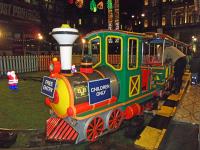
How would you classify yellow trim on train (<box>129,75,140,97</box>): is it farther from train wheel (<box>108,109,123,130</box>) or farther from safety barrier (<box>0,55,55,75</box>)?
safety barrier (<box>0,55,55,75</box>)

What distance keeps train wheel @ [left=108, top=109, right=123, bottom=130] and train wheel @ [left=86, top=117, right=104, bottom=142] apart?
321mm

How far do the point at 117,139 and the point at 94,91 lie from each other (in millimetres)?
1358

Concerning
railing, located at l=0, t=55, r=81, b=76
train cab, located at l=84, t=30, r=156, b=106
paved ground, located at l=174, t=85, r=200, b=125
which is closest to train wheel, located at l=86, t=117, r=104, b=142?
train cab, located at l=84, t=30, r=156, b=106

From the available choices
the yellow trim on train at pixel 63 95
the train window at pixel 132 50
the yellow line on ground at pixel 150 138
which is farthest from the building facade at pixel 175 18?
the yellow trim on train at pixel 63 95

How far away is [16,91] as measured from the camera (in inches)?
401

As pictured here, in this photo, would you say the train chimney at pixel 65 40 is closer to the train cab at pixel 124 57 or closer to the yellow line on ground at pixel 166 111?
the train cab at pixel 124 57

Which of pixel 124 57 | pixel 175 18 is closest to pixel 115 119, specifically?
pixel 124 57

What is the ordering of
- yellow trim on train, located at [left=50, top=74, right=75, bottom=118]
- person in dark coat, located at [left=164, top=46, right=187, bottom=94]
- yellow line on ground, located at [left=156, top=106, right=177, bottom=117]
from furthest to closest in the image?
person in dark coat, located at [left=164, top=46, right=187, bottom=94] < yellow line on ground, located at [left=156, top=106, right=177, bottom=117] < yellow trim on train, located at [left=50, top=74, right=75, bottom=118]

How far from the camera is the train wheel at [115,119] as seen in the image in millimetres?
5457

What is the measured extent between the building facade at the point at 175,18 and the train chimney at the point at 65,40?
41.8 m

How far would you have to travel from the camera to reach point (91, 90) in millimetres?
4863

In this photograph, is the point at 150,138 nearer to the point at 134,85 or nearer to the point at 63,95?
the point at 134,85

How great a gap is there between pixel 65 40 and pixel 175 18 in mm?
47985

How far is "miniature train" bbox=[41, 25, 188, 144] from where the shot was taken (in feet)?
15.0
